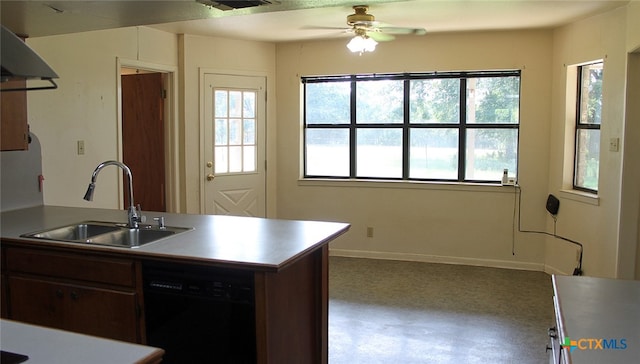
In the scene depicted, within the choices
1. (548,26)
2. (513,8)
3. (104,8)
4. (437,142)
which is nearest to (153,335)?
(104,8)

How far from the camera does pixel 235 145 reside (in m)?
5.86

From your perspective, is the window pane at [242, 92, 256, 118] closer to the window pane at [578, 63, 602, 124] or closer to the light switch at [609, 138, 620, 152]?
the window pane at [578, 63, 602, 124]

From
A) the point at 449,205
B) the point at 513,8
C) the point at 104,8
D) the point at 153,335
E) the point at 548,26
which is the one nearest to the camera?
the point at 153,335

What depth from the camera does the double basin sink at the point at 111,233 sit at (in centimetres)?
286

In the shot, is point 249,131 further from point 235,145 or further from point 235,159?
point 235,159

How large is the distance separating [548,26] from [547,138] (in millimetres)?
1079

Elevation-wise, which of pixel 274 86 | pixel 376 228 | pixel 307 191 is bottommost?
pixel 376 228

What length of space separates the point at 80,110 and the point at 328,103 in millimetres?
2703

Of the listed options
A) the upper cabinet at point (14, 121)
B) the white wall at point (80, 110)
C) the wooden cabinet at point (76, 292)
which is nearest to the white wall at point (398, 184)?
the white wall at point (80, 110)

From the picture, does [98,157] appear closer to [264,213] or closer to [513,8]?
[264,213]

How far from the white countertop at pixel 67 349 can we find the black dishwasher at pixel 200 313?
2.89 feet

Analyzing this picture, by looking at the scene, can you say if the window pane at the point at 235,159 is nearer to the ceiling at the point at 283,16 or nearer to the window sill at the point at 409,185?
the window sill at the point at 409,185

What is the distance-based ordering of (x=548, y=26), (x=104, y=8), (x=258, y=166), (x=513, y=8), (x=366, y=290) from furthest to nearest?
(x=258, y=166), (x=548, y=26), (x=366, y=290), (x=513, y=8), (x=104, y=8)

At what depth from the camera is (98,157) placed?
455cm
